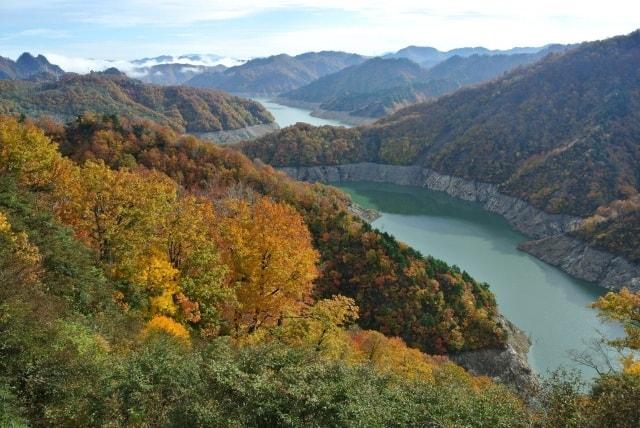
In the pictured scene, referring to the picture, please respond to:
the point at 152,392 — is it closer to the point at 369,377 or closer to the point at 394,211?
the point at 369,377

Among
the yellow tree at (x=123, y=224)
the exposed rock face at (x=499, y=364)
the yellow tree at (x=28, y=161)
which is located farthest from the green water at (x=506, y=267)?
the yellow tree at (x=28, y=161)

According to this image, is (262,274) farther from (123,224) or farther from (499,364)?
(499,364)

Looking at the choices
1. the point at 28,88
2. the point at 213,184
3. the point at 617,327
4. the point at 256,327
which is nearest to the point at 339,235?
the point at 213,184

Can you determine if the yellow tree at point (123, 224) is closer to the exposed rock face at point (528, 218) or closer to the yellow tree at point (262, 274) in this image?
the yellow tree at point (262, 274)

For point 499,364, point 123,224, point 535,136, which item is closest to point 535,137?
point 535,136

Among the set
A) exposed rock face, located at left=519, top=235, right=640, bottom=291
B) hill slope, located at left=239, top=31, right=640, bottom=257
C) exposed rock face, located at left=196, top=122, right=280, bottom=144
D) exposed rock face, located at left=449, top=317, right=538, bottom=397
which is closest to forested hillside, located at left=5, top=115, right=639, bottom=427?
exposed rock face, located at left=449, top=317, right=538, bottom=397

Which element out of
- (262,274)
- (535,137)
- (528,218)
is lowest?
(528,218)

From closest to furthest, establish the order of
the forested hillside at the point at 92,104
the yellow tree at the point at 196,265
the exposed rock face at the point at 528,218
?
the yellow tree at the point at 196,265 → the exposed rock face at the point at 528,218 → the forested hillside at the point at 92,104
